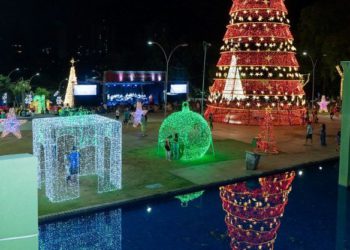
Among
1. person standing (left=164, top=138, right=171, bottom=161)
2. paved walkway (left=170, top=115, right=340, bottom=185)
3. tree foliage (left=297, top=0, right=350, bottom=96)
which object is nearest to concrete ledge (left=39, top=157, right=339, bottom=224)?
paved walkway (left=170, top=115, right=340, bottom=185)

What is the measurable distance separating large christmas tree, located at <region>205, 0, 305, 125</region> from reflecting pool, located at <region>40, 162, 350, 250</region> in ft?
60.8

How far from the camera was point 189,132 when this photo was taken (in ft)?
68.4

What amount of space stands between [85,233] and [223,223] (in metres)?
4.08

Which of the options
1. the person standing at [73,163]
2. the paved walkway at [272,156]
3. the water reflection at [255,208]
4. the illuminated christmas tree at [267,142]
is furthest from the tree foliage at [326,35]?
the person standing at [73,163]

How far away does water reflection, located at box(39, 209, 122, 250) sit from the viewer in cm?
1177

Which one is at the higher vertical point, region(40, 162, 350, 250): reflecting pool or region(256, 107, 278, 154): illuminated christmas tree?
region(256, 107, 278, 154): illuminated christmas tree

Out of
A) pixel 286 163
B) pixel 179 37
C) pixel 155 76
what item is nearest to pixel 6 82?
pixel 155 76

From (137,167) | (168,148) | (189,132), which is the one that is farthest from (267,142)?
(137,167)

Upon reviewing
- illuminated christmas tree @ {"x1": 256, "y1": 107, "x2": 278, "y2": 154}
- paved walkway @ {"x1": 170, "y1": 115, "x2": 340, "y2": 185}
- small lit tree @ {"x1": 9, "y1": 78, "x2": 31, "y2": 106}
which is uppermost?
small lit tree @ {"x1": 9, "y1": 78, "x2": 31, "y2": 106}

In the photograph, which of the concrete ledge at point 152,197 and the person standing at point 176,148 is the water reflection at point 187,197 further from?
the person standing at point 176,148

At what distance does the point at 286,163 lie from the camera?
837 inches

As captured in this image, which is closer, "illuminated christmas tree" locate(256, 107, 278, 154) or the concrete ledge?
the concrete ledge

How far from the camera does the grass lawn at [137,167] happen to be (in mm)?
14875

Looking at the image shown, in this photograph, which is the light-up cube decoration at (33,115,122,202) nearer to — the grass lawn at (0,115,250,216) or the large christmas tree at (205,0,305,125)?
the grass lawn at (0,115,250,216)
